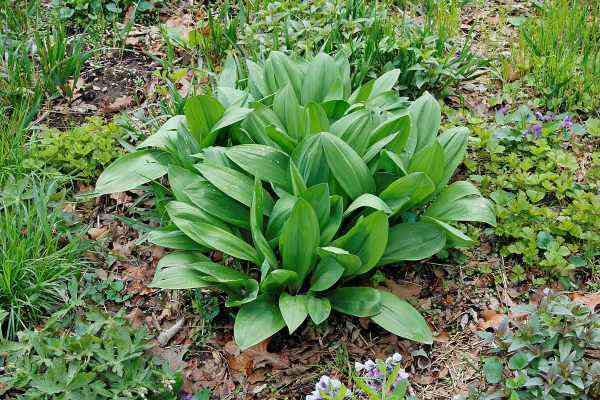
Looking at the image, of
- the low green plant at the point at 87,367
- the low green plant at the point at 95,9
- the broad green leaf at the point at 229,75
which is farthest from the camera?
the low green plant at the point at 95,9

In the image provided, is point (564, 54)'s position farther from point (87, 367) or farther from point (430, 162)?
point (87, 367)

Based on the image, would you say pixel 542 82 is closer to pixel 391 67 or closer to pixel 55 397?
pixel 391 67

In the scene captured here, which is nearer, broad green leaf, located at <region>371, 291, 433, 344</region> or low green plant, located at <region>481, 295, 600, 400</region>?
low green plant, located at <region>481, 295, 600, 400</region>

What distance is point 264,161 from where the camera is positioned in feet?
9.82

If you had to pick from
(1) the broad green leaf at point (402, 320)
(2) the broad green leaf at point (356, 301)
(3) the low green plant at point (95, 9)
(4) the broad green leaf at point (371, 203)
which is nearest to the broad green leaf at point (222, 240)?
(2) the broad green leaf at point (356, 301)

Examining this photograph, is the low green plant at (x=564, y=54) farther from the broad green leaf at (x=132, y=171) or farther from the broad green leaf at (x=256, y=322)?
the broad green leaf at (x=132, y=171)

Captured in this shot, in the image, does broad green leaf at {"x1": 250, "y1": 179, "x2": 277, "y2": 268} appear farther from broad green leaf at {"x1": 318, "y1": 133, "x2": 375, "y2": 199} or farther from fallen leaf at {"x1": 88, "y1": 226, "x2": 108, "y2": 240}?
fallen leaf at {"x1": 88, "y1": 226, "x2": 108, "y2": 240}

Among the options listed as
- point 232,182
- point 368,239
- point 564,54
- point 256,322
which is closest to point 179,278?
point 256,322

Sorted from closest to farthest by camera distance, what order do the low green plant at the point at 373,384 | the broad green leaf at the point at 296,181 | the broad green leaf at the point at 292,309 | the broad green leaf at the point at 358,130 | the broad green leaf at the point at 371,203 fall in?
the low green plant at the point at 373,384
the broad green leaf at the point at 292,309
the broad green leaf at the point at 371,203
the broad green leaf at the point at 296,181
the broad green leaf at the point at 358,130

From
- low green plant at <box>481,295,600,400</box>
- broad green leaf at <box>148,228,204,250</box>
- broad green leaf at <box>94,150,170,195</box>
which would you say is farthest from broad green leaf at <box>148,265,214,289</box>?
low green plant at <box>481,295,600,400</box>

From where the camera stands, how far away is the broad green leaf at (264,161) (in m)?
2.96

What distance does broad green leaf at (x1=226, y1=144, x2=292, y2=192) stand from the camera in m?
2.96

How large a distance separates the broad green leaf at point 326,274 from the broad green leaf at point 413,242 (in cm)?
27

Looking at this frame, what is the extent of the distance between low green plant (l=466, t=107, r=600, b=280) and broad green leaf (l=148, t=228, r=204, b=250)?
56.9 inches
